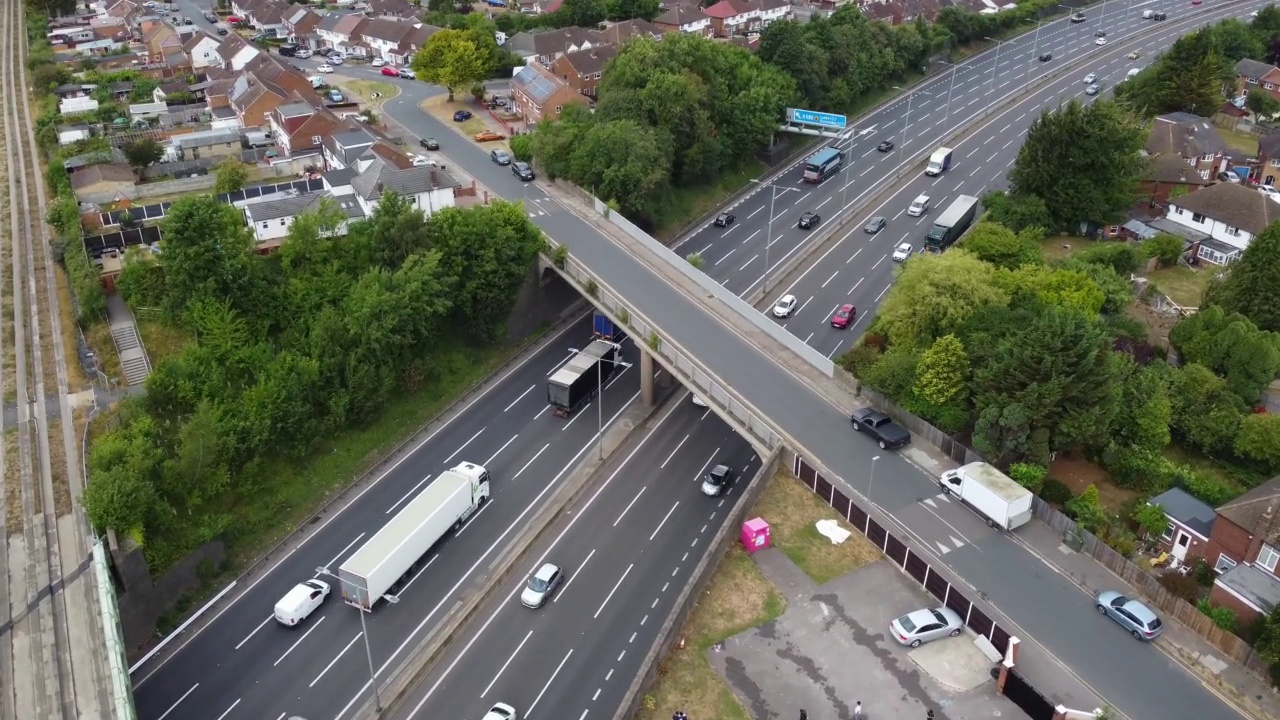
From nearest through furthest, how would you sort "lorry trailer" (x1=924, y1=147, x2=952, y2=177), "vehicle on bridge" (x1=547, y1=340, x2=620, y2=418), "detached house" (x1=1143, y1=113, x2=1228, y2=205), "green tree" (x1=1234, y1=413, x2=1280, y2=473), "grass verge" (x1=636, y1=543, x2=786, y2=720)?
"grass verge" (x1=636, y1=543, x2=786, y2=720) < "green tree" (x1=1234, y1=413, x2=1280, y2=473) < "vehicle on bridge" (x1=547, y1=340, x2=620, y2=418) < "detached house" (x1=1143, y1=113, x2=1228, y2=205) < "lorry trailer" (x1=924, y1=147, x2=952, y2=177)

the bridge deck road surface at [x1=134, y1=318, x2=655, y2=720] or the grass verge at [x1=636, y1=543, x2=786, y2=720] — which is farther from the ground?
the grass verge at [x1=636, y1=543, x2=786, y2=720]

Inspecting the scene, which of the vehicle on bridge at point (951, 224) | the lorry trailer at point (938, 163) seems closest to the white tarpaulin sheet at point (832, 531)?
the vehicle on bridge at point (951, 224)

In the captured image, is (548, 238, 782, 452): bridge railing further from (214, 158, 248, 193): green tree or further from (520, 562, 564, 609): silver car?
(214, 158, 248, 193): green tree

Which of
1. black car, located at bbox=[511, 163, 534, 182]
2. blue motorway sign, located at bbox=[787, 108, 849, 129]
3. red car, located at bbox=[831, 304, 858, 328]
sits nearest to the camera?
red car, located at bbox=[831, 304, 858, 328]

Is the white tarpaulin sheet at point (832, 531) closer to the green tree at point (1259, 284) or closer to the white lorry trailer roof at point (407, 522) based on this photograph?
the white lorry trailer roof at point (407, 522)

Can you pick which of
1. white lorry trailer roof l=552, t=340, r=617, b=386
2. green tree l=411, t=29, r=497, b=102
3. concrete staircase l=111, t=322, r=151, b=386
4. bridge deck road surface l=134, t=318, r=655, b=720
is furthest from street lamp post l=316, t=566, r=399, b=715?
green tree l=411, t=29, r=497, b=102

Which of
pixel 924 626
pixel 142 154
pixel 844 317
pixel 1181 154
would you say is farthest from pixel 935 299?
pixel 142 154

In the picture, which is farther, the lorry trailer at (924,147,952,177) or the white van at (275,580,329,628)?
the lorry trailer at (924,147,952,177)
